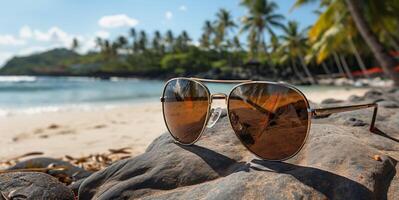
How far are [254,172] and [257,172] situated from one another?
0.01 m

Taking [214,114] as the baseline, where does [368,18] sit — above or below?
above

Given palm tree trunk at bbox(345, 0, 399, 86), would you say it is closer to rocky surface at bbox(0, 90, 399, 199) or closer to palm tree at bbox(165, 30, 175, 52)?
rocky surface at bbox(0, 90, 399, 199)

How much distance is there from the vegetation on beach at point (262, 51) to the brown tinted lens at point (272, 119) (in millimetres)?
9608

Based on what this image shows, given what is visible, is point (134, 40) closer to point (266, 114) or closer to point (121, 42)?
point (121, 42)

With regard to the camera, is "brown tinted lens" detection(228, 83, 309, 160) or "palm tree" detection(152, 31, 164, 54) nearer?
"brown tinted lens" detection(228, 83, 309, 160)

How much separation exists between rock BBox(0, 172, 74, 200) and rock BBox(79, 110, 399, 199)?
0.14 meters

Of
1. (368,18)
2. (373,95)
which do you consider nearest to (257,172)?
(373,95)

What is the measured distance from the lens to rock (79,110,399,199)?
4.62 ft

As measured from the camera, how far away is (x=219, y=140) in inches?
82.4

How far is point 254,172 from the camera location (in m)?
1.59

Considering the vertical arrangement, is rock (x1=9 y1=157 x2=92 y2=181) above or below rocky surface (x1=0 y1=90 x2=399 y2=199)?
below

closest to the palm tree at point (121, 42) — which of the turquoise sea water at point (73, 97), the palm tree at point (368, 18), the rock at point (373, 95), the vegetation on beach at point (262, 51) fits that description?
the vegetation on beach at point (262, 51)

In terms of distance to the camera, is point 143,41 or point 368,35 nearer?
point 368,35

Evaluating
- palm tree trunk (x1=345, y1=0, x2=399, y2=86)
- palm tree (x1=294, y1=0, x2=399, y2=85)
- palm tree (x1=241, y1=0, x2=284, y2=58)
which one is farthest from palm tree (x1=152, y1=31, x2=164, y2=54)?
palm tree trunk (x1=345, y1=0, x2=399, y2=86)
